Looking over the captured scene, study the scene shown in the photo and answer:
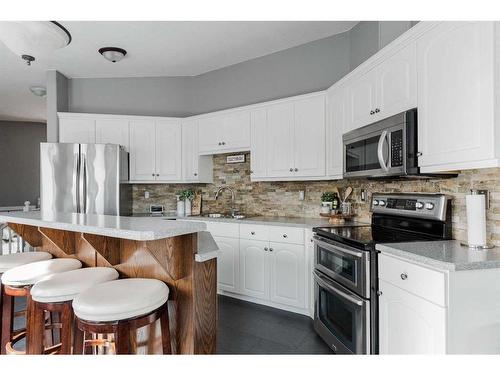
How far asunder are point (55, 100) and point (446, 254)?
4.58 m

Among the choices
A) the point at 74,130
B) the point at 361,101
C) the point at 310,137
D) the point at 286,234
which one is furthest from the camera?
the point at 74,130

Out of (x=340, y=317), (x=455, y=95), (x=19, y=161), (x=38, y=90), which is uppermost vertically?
(x=38, y=90)

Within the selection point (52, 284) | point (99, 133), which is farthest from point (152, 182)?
point (52, 284)

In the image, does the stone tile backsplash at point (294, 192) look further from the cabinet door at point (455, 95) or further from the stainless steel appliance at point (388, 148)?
the cabinet door at point (455, 95)

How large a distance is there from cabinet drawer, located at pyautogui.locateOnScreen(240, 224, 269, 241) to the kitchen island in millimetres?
1322

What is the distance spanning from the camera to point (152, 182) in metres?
4.34

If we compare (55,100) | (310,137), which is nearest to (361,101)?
(310,137)

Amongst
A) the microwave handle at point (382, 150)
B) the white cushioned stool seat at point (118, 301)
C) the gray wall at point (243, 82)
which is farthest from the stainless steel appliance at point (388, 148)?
the white cushioned stool seat at point (118, 301)

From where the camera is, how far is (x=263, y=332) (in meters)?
2.73

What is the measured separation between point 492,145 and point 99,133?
13.5ft

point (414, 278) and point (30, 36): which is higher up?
point (30, 36)

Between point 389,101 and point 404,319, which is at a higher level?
point 389,101

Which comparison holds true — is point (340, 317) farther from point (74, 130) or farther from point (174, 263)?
point (74, 130)

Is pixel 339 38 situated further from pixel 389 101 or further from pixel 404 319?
pixel 404 319
